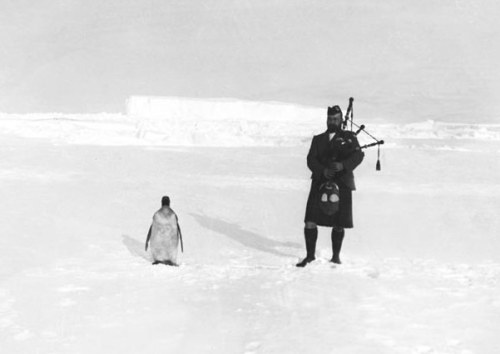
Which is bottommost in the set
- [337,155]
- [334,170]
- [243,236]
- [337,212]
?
[243,236]

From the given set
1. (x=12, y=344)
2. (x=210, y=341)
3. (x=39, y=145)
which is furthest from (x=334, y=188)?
(x=39, y=145)

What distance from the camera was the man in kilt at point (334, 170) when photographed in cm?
692

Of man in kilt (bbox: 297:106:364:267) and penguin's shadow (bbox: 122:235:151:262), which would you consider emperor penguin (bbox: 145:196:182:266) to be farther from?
man in kilt (bbox: 297:106:364:267)

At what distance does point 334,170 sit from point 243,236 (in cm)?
314

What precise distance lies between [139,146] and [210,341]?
2287 cm

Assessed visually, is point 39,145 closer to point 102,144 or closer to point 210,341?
point 102,144

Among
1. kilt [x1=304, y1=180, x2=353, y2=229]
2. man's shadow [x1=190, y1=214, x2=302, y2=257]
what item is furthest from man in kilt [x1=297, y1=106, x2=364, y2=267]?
man's shadow [x1=190, y1=214, x2=302, y2=257]

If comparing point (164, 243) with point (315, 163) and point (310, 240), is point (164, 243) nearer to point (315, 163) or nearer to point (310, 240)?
point (310, 240)

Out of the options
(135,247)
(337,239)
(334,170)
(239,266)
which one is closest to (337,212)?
(337,239)

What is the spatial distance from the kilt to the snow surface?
0.45 metres

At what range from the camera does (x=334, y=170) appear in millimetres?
6922

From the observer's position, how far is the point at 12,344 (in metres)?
4.61

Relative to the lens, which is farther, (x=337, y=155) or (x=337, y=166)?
(x=337, y=155)

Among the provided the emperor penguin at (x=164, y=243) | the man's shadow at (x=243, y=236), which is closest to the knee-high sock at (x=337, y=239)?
the man's shadow at (x=243, y=236)
